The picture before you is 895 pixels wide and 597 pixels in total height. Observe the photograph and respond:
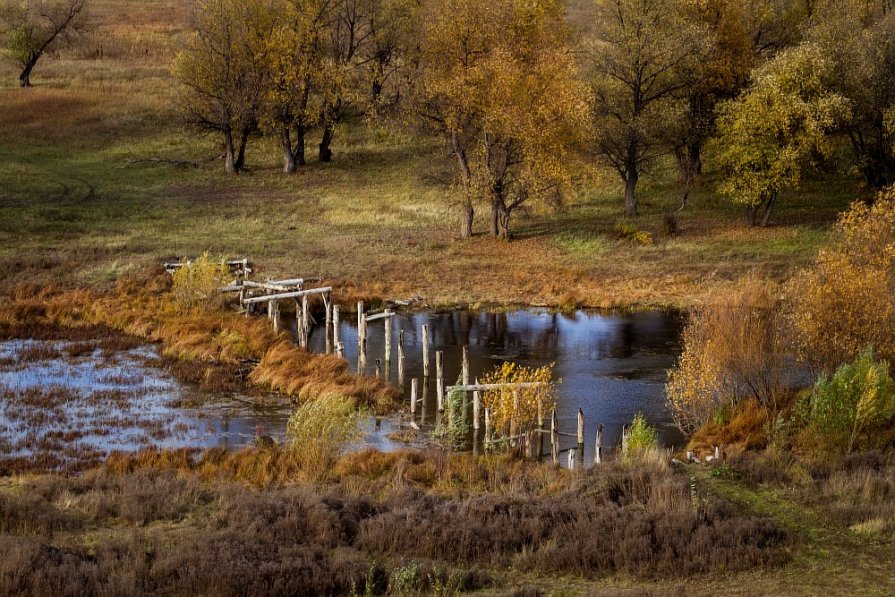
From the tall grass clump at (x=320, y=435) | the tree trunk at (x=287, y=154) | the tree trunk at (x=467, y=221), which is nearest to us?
the tall grass clump at (x=320, y=435)

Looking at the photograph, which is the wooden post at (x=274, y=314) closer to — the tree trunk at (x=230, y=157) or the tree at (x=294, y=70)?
the tree at (x=294, y=70)

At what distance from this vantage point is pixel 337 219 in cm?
6297

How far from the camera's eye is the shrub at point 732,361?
27.6 metres

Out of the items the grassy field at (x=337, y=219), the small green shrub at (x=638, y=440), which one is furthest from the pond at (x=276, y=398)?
the grassy field at (x=337, y=219)

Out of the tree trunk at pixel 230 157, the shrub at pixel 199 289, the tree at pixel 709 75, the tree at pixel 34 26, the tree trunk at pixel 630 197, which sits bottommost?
the shrub at pixel 199 289

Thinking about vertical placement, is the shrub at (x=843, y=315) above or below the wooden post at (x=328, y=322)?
above

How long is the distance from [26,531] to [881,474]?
16.4 meters

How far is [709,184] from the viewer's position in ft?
218

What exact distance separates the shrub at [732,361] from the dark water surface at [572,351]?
1511mm

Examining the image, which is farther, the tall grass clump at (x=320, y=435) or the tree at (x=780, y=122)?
the tree at (x=780, y=122)

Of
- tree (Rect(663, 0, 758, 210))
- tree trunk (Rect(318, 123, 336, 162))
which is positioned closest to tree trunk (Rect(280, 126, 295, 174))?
tree trunk (Rect(318, 123, 336, 162))

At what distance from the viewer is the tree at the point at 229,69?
71.9 meters

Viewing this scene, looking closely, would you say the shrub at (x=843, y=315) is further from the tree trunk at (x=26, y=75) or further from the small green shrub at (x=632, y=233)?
the tree trunk at (x=26, y=75)

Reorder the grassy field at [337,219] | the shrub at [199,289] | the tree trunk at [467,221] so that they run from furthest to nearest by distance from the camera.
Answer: the tree trunk at [467,221] → the grassy field at [337,219] → the shrub at [199,289]
